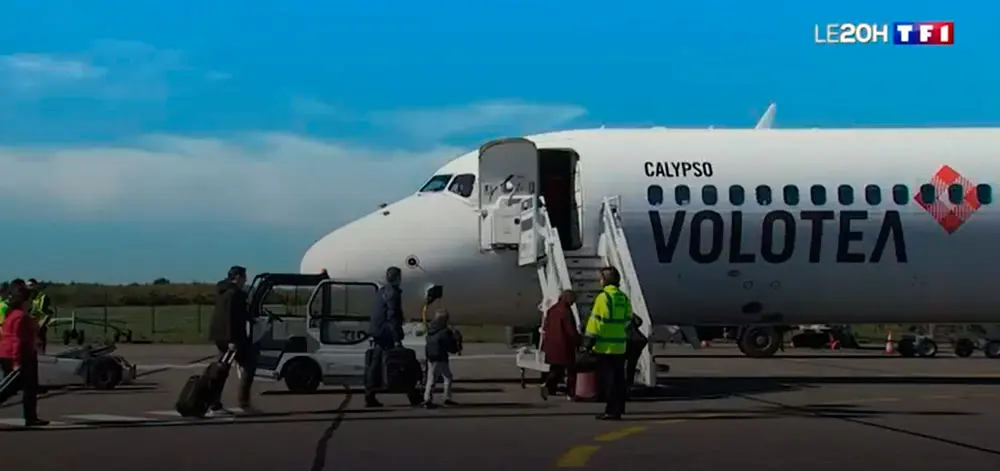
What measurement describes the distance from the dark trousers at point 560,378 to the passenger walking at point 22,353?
20.7 feet

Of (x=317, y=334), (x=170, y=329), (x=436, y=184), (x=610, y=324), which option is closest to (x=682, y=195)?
(x=436, y=184)

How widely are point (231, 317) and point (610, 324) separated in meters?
4.12

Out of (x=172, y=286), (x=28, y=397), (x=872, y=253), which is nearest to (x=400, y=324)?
(x=28, y=397)

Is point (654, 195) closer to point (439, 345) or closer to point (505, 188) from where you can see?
point (505, 188)

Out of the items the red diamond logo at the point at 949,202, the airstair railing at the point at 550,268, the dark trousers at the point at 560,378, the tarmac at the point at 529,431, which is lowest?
the tarmac at the point at 529,431

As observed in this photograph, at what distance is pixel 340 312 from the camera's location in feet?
65.5

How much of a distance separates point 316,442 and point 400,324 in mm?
4791

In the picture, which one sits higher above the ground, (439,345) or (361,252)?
(361,252)

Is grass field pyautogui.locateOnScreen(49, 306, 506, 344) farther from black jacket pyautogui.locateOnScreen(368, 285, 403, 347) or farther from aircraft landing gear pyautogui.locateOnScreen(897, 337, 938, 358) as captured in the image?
black jacket pyautogui.locateOnScreen(368, 285, 403, 347)

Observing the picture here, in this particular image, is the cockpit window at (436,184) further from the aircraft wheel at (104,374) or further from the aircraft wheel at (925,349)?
the aircraft wheel at (925,349)

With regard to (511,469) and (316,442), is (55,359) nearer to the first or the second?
(316,442)

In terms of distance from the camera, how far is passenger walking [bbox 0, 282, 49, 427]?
528 inches

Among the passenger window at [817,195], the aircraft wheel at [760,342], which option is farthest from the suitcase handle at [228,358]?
the aircraft wheel at [760,342]

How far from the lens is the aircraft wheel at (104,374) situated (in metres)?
19.7
